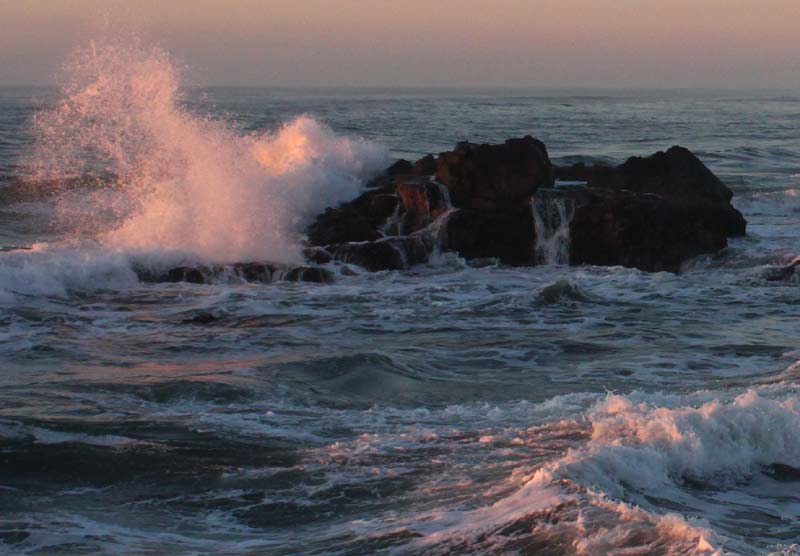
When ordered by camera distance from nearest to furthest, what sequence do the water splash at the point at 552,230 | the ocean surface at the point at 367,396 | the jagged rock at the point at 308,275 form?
the ocean surface at the point at 367,396 → the jagged rock at the point at 308,275 → the water splash at the point at 552,230

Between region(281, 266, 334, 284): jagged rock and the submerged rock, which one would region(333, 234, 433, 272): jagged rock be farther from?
the submerged rock

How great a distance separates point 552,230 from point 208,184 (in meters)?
5.76

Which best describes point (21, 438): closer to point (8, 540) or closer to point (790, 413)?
point (8, 540)

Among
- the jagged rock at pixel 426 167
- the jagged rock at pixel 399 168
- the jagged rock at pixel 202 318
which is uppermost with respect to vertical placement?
the jagged rock at pixel 426 167

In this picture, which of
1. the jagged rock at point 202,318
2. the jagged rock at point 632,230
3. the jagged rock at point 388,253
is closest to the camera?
the jagged rock at point 202,318

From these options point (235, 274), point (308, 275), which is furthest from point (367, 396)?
point (235, 274)

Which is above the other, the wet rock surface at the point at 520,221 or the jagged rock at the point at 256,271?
the wet rock surface at the point at 520,221

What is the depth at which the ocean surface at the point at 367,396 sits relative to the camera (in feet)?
23.2

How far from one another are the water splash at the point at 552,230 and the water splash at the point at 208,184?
344 centimetres

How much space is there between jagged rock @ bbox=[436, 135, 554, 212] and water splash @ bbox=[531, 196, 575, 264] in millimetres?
339

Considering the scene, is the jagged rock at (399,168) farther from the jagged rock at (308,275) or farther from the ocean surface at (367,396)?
the jagged rock at (308,275)

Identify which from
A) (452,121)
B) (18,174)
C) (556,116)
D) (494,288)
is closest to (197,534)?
(494,288)

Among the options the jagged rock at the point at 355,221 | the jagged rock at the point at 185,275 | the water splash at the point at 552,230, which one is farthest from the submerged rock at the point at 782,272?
the jagged rock at the point at 185,275

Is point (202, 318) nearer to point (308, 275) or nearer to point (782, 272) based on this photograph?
point (308, 275)
